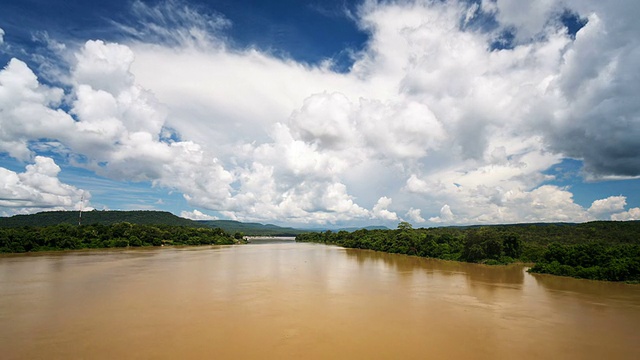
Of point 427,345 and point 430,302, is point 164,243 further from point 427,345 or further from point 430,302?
point 427,345

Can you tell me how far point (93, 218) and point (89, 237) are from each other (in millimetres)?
64511

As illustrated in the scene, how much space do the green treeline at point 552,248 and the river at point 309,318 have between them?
1.73 metres

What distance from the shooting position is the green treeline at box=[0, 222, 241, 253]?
135 feet

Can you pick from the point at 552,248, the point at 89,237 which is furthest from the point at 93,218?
the point at 552,248

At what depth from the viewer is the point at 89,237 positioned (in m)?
52.2

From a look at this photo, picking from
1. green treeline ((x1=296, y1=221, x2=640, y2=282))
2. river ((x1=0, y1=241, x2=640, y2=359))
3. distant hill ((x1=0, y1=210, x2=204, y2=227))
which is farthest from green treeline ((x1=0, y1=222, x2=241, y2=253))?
green treeline ((x1=296, y1=221, x2=640, y2=282))

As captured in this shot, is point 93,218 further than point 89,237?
Yes

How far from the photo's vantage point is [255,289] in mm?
19953

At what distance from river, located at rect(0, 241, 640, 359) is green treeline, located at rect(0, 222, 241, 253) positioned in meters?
21.6

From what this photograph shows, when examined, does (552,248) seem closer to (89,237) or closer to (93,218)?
(89,237)

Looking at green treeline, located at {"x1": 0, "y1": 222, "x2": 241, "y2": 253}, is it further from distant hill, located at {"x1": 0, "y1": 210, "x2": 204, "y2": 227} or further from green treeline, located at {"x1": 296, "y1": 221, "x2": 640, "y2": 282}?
green treeline, located at {"x1": 296, "y1": 221, "x2": 640, "y2": 282}

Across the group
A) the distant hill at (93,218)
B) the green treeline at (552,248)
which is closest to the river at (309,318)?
the green treeline at (552,248)

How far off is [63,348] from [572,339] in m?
16.8

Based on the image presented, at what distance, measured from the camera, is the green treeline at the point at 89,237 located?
41094 mm
